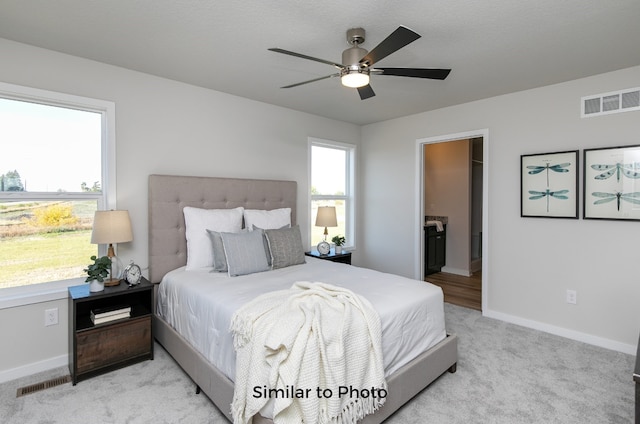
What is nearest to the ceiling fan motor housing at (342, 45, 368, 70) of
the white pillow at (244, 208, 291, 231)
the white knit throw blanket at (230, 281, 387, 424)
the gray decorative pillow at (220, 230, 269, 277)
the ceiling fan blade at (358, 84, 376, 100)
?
the ceiling fan blade at (358, 84, 376, 100)

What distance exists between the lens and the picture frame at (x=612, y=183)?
2869 millimetres

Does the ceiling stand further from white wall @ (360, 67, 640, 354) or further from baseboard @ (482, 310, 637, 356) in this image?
baseboard @ (482, 310, 637, 356)

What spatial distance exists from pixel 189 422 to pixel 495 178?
12.0ft

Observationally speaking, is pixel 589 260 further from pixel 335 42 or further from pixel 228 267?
pixel 228 267

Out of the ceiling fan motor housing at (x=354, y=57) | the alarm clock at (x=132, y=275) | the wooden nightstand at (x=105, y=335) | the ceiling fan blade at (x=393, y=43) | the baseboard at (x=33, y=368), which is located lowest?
the baseboard at (x=33, y=368)

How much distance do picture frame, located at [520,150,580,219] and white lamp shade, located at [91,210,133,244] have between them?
386cm

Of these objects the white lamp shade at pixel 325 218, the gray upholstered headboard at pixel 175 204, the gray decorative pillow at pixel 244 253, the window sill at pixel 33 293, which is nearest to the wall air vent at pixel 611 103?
the white lamp shade at pixel 325 218

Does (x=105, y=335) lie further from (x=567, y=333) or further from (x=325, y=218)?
(x=567, y=333)

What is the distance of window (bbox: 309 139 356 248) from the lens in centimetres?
460

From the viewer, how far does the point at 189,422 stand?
197 centimetres

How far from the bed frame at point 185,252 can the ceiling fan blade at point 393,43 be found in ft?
6.25

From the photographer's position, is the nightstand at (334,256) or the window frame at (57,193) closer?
the window frame at (57,193)

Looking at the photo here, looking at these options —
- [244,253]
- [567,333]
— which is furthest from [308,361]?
[567,333]

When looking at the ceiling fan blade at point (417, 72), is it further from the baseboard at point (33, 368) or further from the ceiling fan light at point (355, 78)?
the baseboard at point (33, 368)
